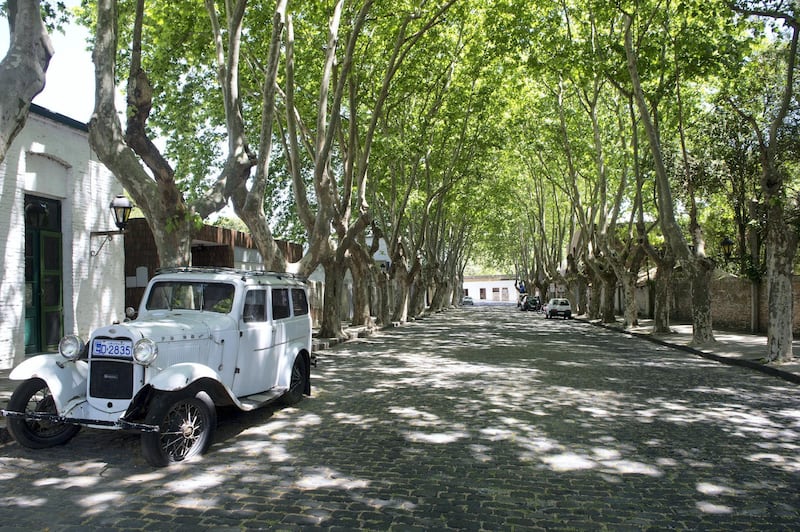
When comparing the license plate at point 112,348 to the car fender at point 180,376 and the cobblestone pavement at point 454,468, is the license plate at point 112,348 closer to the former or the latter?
the car fender at point 180,376

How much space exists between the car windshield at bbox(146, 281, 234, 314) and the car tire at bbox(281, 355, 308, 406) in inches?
67.6

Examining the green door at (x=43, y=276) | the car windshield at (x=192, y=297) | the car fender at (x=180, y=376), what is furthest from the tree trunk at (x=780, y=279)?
the green door at (x=43, y=276)

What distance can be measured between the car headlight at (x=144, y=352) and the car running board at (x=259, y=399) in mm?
1206

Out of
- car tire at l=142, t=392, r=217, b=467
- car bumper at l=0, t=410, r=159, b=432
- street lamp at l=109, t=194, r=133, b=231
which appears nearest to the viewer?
car bumper at l=0, t=410, r=159, b=432

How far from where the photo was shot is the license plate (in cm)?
612

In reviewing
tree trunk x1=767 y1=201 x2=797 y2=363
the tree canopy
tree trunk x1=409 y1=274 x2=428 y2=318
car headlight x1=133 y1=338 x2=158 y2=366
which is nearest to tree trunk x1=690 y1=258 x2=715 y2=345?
the tree canopy

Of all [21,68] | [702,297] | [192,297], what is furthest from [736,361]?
[21,68]

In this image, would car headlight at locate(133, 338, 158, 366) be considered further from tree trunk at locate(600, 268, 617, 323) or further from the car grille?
tree trunk at locate(600, 268, 617, 323)

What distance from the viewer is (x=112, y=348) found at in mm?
6176

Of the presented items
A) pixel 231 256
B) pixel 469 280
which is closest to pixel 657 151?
pixel 231 256

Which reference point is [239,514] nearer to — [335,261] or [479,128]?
[335,261]

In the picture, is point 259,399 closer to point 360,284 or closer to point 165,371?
point 165,371

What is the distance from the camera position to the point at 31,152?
13.1m

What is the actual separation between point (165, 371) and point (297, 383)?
328 centimetres
